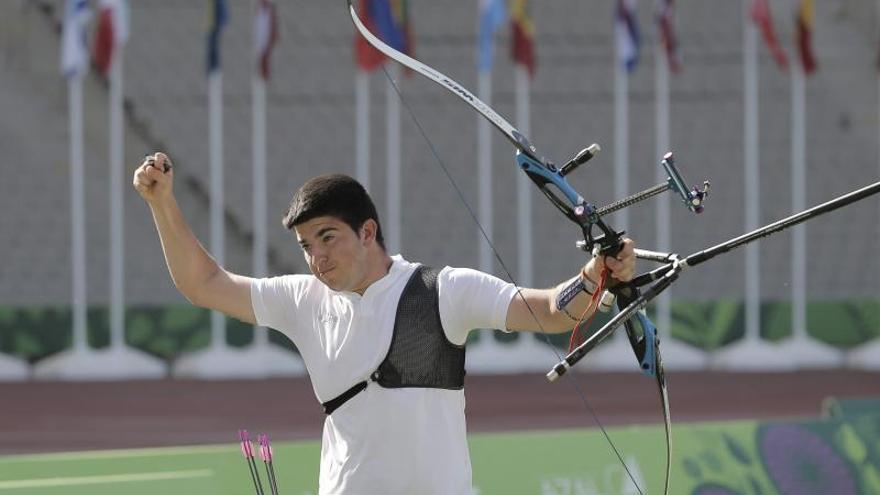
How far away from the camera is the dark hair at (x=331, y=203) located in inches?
150

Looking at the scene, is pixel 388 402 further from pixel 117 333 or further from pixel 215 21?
pixel 117 333

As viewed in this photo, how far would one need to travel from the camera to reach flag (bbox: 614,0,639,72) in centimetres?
2005

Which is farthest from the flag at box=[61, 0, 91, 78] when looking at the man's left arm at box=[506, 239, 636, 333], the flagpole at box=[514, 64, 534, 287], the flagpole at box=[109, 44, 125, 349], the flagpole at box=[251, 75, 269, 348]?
the man's left arm at box=[506, 239, 636, 333]

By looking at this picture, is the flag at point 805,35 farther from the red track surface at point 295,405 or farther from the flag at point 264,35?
the flag at point 264,35

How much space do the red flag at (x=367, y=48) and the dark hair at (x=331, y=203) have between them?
14.4 metres

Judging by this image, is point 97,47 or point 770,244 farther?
point 770,244

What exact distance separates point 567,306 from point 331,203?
24.0 inches

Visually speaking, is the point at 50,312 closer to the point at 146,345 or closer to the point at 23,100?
the point at 146,345

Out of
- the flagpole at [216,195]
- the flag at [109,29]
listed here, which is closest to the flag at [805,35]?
the flagpole at [216,195]

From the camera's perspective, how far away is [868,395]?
1891 centimetres

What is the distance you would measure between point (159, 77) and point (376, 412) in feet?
62.8

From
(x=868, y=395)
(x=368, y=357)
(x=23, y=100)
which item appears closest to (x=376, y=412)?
(x=368, y=357)

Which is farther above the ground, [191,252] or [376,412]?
[191,252]

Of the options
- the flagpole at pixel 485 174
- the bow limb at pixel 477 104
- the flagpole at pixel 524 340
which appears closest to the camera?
the bow limb at pixel 477 104
